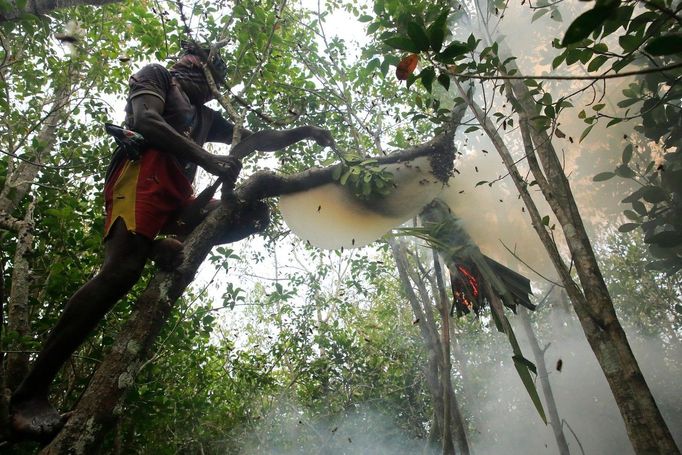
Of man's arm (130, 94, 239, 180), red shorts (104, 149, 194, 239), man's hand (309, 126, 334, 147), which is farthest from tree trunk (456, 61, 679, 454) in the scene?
red shorts (104, 149, 194, 239)

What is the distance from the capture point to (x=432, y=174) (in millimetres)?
3445

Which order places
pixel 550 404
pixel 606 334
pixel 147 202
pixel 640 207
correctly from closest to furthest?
pixel 147 202 < pixel 606 334 < pixel 640 207 < pixel 550 404

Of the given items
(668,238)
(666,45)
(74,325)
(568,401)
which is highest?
(568,401)

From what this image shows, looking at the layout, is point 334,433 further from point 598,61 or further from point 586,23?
point 586,23

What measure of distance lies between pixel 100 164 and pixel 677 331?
13.7 meters

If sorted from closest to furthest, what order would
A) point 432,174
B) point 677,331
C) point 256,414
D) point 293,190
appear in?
point 293,190 < point 432,174 < point 256,414 < point 677,331

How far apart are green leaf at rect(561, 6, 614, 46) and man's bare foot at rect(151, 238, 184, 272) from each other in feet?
5.43

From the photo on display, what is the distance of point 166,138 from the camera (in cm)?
197

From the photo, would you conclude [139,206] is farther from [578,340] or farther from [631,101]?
[578,340]

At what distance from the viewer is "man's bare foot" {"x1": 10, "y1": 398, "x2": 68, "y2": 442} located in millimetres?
1408

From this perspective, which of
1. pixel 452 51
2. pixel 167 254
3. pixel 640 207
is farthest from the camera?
pixel 640 207

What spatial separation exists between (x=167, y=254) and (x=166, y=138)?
0.57 meters

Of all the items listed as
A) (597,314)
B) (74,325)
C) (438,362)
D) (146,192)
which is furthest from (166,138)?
(438,362)

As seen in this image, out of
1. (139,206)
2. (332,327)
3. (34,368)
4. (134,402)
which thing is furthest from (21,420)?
(332,327)
